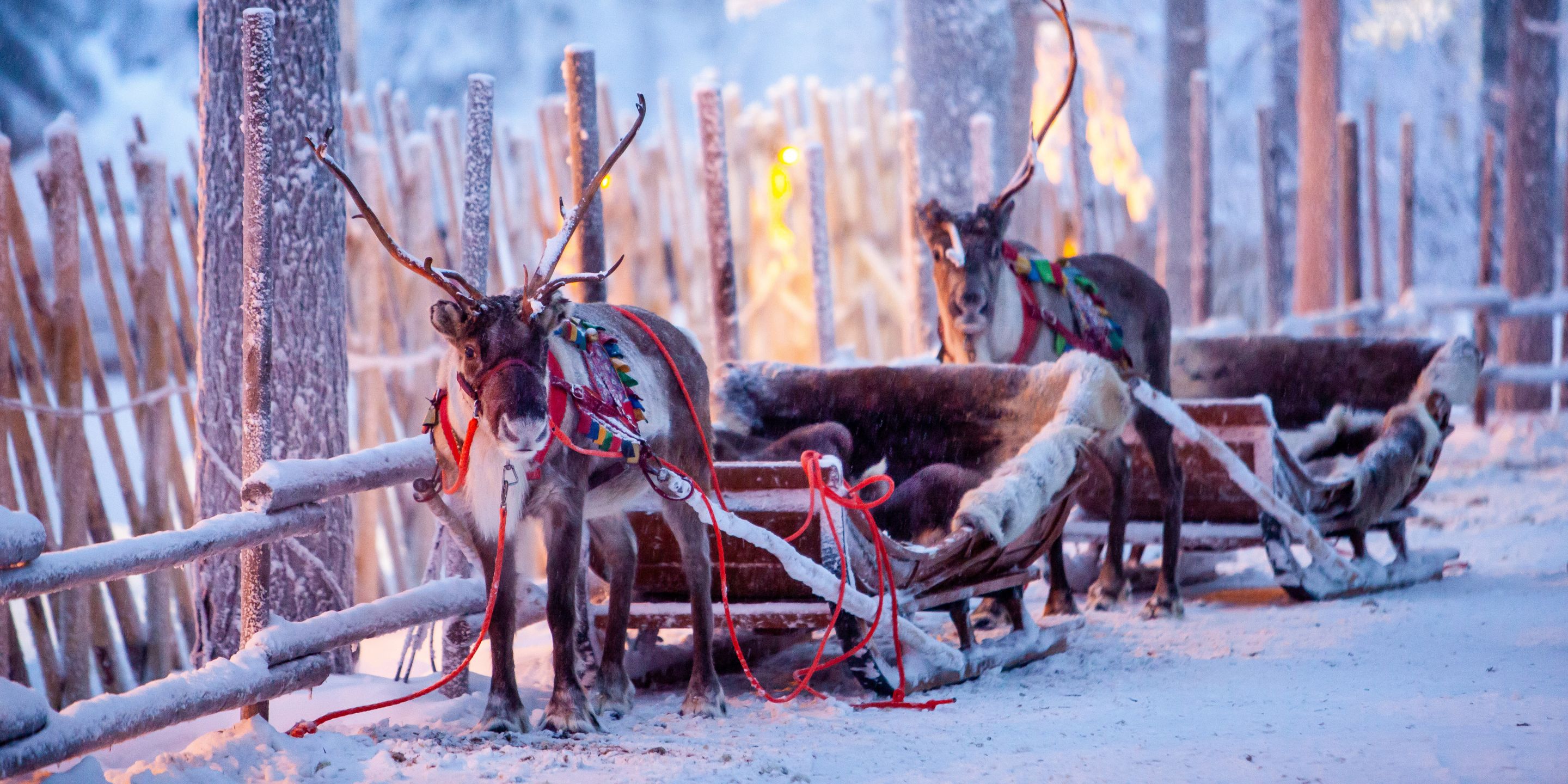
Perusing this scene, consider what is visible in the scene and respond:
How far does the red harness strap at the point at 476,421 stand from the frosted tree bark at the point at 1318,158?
405 inches

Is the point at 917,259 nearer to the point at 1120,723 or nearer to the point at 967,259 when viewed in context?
the point at 967,259

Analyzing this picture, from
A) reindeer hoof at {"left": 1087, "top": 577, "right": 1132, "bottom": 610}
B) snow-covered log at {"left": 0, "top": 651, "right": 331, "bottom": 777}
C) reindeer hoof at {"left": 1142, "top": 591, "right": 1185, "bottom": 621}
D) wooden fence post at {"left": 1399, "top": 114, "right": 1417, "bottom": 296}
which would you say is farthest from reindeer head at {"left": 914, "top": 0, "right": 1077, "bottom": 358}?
wooden fence post at {"left": 1399, "top": 114, "right": 1417, "bottom": 296}

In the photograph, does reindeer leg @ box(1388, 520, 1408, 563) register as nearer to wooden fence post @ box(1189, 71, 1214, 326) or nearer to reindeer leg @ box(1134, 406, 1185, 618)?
reindeer leg @ box(1134, 406, 1185, 618)

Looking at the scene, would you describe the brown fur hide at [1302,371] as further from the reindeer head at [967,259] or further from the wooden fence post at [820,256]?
the reindeer head at [967,259]

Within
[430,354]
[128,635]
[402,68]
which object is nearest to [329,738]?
[128,635]

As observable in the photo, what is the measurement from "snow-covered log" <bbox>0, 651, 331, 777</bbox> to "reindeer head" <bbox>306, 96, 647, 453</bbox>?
34.8 inches

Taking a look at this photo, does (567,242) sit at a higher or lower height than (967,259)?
higher

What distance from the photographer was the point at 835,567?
4.34m

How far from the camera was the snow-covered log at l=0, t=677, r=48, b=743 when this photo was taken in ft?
9.60

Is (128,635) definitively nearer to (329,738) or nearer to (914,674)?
(329,738)

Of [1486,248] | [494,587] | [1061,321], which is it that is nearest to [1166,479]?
[1061,321]

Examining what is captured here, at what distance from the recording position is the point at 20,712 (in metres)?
2.96

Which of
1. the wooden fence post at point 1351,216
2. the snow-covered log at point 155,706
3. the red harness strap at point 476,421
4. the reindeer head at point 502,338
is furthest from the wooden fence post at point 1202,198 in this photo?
the snow-covered log at point 155,706

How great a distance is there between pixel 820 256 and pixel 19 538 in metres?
5.02
